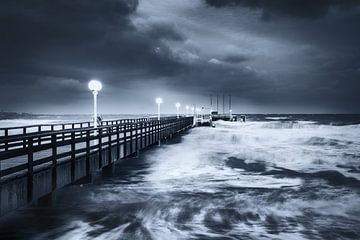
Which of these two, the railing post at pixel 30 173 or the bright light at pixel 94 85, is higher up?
the bright light at pixel 94 85

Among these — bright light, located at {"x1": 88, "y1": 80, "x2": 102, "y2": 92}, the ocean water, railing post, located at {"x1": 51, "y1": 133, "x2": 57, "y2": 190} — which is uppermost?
bright light, located at {"x1": 88, "y1": 80, "x2": 102, "y2": 92}

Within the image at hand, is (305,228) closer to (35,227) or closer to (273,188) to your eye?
(273,188)

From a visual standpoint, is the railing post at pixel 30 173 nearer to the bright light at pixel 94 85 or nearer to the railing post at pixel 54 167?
the railing post at pixel 54 167

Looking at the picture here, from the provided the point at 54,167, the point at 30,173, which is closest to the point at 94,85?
the point at 54,167

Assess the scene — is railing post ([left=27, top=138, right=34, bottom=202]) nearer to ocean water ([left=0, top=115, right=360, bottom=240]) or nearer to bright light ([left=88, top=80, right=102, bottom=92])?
ocean water ([left=0, top=115, right=360, bottom=240])

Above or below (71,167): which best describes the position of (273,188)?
below

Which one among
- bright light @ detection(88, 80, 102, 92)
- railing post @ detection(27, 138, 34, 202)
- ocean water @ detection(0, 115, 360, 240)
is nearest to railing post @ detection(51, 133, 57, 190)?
ocean water @ detection(0, 115, 360, 240)

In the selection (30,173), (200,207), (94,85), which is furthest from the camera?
(94,85)

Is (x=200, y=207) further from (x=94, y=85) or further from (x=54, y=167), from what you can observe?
(x=94, y=85)

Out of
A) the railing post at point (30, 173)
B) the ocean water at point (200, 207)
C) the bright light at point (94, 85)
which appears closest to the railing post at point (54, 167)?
the ocean water at point (200, 207)

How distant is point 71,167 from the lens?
10102 millimetres

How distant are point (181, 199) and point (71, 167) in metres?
3.29

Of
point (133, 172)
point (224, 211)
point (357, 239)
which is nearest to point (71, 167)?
point (224, 211)

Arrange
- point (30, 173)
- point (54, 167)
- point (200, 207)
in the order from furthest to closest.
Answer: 1. point (200, 207)
2. point (54, 167)
3. point (30, 173)
